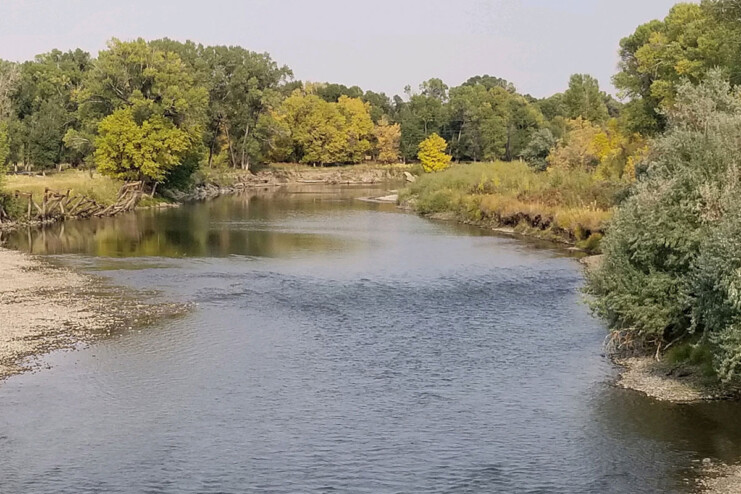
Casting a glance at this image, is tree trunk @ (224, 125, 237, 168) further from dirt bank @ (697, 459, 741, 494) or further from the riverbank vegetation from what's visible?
dirt bank @ (697, 459, 741, 494)

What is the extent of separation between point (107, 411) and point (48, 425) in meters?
1.70

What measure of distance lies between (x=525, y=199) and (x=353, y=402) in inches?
1829

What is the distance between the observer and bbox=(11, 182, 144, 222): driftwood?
218ft

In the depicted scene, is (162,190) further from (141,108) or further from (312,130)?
(312,130)

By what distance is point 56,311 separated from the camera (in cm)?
3422

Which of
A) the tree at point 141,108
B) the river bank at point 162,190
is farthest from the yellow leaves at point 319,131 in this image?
the tree at point 141,108

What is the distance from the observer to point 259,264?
1921 inches

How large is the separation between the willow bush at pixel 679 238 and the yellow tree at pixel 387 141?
131m

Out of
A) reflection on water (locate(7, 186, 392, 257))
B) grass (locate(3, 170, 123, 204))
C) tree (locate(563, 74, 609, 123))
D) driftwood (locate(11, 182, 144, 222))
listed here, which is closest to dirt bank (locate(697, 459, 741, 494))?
reflection on water (locate(7, 186, 392, 257))

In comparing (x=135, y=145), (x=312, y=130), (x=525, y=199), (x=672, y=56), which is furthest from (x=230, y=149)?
(x=672, y=56)

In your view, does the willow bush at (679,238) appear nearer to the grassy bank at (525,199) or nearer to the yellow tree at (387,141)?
the grassy bank at (525,199)

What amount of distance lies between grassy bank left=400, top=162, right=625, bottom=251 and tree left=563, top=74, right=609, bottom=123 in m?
32.4

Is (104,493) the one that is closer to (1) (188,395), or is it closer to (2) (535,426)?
(1) (188,395)

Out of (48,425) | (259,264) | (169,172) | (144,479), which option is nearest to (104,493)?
(144,479)
